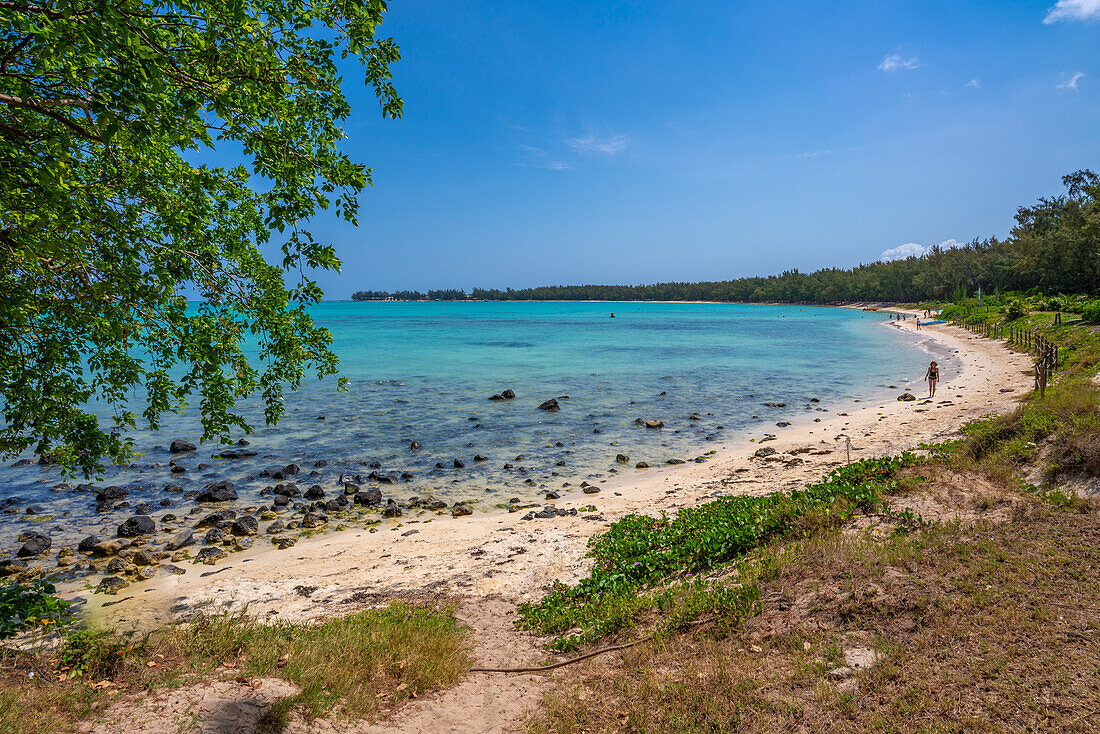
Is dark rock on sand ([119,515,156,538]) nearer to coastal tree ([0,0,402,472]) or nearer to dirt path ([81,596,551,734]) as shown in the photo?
coastal tree ([0,0,402,472])

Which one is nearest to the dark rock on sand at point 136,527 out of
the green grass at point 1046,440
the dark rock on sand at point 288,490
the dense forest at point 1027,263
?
the dark rock on sand at point 288,490

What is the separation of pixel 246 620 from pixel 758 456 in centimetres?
1554

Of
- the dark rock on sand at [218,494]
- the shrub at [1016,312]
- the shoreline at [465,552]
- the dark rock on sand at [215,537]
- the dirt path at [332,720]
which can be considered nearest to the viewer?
the dirt path at [332,720]

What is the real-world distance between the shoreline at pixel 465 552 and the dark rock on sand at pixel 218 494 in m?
4.39

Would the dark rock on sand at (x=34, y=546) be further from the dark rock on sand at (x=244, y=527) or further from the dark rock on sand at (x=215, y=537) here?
the dark rock on sand at (x=244, y=527)

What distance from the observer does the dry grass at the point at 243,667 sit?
200 inches

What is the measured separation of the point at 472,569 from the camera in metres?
10.6

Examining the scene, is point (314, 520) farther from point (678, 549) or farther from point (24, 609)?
point (678, 549)

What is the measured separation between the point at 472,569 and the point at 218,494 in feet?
33.6

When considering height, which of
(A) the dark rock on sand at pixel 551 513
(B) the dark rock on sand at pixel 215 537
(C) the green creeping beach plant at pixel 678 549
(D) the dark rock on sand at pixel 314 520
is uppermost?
(C) the green creeping beach plant at pixel 678 549

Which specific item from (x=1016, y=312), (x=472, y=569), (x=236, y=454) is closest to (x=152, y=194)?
(x=472, y=569)

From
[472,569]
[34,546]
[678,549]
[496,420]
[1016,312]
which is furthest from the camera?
[1016,312]

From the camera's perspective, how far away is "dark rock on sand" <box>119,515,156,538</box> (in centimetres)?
1338

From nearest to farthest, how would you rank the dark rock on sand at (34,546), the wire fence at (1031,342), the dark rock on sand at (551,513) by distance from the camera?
the dark rock on sand at (34,546), the dark rock on sand at (551,513), the wire fence at (1031,342)
